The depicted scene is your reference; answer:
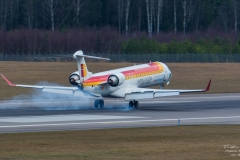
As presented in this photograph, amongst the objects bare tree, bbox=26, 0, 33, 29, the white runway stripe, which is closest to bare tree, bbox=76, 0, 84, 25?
bare tree, bbox=26, 0, 33, 29

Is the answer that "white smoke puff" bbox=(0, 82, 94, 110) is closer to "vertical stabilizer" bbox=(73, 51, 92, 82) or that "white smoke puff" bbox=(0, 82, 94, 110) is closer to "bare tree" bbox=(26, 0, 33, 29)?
"vertical stabilizer" bbox=(73, 51, 92, 82)

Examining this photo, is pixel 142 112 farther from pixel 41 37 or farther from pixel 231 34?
pixel 231 34

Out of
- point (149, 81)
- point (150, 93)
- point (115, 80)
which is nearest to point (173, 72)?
point (149, 81)

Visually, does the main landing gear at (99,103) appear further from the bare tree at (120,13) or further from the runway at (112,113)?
the bare tree at (120,13)

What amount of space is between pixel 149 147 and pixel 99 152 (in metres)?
2.41

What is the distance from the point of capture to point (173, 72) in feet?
281

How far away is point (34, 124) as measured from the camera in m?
36.0

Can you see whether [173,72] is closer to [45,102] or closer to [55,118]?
[45,102]

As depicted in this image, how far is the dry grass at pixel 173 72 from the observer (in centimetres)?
7119

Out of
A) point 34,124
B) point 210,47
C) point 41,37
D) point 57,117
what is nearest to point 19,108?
point 57,117

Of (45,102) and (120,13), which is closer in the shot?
(45,102)

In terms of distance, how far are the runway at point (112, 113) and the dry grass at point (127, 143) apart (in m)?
2.78

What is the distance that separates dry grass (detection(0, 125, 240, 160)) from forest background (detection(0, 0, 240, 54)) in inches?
2814

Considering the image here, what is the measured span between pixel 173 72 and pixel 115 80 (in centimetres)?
4042
